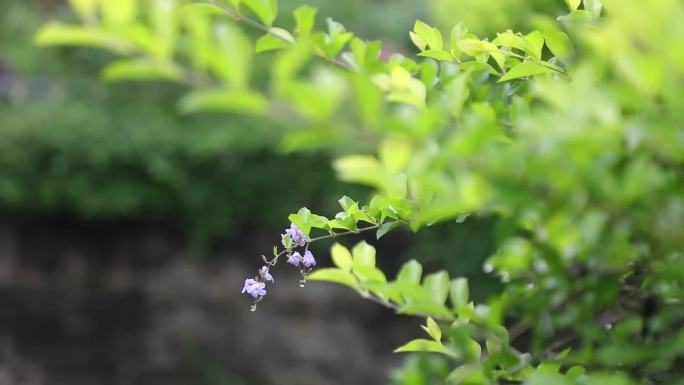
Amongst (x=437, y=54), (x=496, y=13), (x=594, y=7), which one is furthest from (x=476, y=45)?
(x=496, y=13)

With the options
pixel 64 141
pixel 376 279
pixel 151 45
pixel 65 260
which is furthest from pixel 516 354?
pixel 65 260

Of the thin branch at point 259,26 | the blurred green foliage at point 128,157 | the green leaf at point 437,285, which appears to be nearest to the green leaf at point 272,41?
the thin branch at point 259,26

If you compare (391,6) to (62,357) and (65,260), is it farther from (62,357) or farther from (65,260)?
(62,357)

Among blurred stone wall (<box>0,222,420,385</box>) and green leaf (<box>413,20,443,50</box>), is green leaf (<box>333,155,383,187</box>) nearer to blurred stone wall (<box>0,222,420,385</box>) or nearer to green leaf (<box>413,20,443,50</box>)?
green leaf (<box>413,20,443,50</box>)

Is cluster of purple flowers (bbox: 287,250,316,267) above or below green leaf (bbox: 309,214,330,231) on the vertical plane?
above

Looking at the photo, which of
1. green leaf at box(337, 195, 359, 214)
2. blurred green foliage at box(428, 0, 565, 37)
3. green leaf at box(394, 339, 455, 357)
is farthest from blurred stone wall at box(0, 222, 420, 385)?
green leaf at box(394, 339, 455, 357)

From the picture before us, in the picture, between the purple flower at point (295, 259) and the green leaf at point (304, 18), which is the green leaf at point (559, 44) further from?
the purple flower at point (295, 259)
